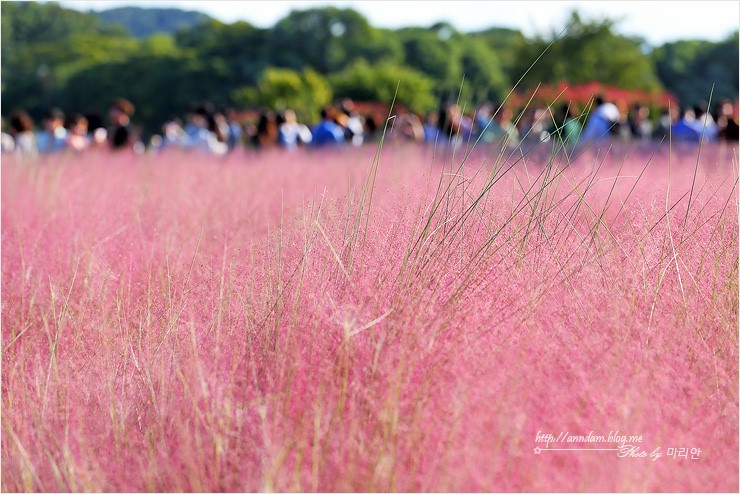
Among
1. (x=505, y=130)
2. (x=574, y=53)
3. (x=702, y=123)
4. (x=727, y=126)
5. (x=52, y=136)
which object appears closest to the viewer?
(x=505, y=130)

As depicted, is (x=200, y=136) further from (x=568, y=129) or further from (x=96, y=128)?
(x=568, y=129)

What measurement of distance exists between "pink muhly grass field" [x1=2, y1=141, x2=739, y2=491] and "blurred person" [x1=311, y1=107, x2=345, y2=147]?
505 cm

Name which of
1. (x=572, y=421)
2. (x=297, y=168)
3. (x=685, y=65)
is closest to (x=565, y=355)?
(x=572, y=421)

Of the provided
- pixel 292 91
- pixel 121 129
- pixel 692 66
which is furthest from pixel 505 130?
pixel 692 66

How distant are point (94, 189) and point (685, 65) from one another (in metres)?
65.6

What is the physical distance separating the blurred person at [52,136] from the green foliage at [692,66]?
178ft

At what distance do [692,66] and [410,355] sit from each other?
67.3m

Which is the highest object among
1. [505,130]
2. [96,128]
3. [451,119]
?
[505,130]

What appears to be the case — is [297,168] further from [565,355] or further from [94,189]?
[565,355]

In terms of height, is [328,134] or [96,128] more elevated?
[328,134]

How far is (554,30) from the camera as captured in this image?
2794 cm

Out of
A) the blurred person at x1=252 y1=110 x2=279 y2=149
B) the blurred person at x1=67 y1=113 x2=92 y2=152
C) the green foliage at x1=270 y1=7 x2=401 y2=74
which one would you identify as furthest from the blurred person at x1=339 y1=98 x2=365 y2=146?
the green foliage at x1=270 y1=7 x2=401 y2=74

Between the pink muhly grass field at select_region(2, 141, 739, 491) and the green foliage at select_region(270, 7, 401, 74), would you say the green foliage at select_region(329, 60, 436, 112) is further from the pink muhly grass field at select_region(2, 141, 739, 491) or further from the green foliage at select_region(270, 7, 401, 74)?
the pink muhly grass field at select_region(2, 141, 739, 491)

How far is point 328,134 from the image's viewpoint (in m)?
8.06
